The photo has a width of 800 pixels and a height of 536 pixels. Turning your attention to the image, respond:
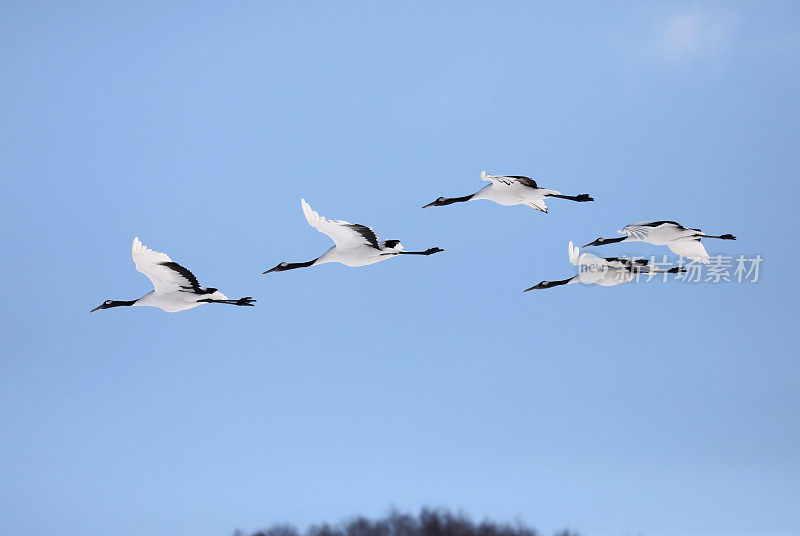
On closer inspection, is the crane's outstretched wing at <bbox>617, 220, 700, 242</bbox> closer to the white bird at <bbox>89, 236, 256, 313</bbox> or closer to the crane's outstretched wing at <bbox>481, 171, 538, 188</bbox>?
the crane's outstretched wing at <bbox>481, 171, 538, 188</bbox>

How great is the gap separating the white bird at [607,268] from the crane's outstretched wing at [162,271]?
8.77 meters

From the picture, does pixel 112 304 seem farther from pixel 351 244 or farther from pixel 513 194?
pixel 513 194

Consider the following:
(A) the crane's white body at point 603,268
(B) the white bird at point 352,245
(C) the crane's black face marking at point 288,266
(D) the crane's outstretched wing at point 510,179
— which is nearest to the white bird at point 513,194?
(D) the crane's outstretched wing at point 510,179

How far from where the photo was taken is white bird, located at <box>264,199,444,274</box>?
63.5ft

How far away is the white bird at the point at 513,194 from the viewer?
20.9 meters

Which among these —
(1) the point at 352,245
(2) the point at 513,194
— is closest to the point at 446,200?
(2) the point at 513,194

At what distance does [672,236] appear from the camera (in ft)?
75.5

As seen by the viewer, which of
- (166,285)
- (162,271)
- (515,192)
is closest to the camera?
(162,271)

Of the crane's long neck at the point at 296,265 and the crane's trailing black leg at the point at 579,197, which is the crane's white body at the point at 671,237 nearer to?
the crane's trailing black leg at the point at 579,197

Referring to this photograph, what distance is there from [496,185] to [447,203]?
2272mm

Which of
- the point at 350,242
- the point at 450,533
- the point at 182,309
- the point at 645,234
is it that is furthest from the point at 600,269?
the point at 450,533

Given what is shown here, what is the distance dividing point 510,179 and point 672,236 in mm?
4897

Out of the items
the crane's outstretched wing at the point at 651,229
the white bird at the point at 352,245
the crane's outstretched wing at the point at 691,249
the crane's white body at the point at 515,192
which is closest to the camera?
the white bird at the point at 352,245

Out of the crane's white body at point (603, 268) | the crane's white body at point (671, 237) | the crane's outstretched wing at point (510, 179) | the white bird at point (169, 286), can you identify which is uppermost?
the crane's outstretched wing at point (510, 179)
